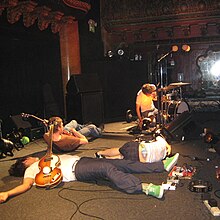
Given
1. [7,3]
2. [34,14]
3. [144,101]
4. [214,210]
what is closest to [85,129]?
[144,101]

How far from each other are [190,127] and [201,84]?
234 inches

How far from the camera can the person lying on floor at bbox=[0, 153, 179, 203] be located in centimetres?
374

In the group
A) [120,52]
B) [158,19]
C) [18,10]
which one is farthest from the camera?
[158,19]

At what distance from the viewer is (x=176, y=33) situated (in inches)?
477

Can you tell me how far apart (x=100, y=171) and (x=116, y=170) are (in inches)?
8.1

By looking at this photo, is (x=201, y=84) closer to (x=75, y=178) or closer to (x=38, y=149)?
(x=38, y=149)

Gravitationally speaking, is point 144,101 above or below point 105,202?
above

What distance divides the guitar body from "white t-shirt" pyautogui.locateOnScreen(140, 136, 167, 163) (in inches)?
44.3

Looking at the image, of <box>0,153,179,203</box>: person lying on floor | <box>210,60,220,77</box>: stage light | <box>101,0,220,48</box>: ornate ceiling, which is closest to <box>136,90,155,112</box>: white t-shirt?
<box>0,153,179,203</box>: person lying on floor

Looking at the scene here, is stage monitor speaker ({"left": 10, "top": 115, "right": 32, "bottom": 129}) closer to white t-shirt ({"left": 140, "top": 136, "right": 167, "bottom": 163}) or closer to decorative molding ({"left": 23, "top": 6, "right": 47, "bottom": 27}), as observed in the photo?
decorative molding ({"left": 23, "top": 6, "right": 47, "bottom": 27})

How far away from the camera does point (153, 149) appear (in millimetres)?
4211

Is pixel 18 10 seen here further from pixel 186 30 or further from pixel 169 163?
pixel 186 30

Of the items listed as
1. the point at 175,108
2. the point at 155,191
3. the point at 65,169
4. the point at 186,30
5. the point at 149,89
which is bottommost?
the point at 155,191

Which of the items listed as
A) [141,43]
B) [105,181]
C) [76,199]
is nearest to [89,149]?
[105,181]
